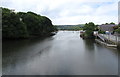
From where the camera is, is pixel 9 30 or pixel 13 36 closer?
pixel 9 30

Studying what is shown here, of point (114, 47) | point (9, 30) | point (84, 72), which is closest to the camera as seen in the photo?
point (84, 72)

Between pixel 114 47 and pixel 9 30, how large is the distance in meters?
17.7

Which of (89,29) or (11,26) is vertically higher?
(11,26)

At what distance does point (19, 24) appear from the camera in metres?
23.0

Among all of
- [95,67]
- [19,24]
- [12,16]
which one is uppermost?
[12,16]

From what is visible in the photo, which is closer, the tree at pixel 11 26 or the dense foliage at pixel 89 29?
the tree at pixel 11 26

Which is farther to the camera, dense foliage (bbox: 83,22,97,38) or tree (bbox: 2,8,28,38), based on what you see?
dense foliage (bbox: 83,22,97,38)

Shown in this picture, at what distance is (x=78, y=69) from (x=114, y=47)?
8203mm

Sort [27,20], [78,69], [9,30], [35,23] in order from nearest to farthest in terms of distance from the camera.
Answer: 1. [78,69]
2. [9,30]
3. [27,20]
4. [35,23]

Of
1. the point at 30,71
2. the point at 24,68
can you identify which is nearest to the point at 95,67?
the point at 30,71

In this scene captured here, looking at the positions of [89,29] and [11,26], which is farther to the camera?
[89,29]

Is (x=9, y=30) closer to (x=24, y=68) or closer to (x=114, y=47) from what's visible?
(x=24, y=68)

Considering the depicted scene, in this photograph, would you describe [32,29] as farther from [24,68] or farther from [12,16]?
[24,68]

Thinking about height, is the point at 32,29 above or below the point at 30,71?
above
